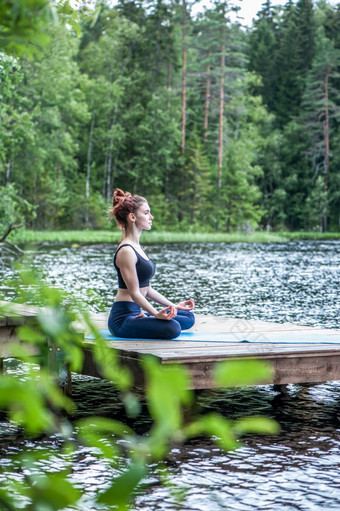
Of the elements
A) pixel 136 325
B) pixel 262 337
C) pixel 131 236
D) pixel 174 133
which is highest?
pixel 174 133

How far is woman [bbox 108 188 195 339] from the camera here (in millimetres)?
6910

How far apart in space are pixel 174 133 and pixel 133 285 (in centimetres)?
5205

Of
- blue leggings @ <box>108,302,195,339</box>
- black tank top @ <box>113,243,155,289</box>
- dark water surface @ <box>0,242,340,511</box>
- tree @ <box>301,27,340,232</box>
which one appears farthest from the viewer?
tree @ <box>301,27,340,232</box>

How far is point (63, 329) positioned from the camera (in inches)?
59.1

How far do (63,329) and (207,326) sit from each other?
665 centimetres

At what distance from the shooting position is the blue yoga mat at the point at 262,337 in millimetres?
6913

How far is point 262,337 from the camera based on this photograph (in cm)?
721

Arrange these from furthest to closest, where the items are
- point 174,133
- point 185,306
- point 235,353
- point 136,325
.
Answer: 1. point 174,133
2. point 185,306
3. point 136,325
4. point 235,353

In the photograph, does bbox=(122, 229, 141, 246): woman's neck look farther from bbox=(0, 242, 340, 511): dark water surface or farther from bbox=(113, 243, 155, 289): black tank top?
bbox=(0, 242, 340, 511): dark water surface

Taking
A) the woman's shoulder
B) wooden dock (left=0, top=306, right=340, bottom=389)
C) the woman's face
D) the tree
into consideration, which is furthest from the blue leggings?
the tree

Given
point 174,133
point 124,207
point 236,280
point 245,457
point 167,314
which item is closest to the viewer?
point 245,457

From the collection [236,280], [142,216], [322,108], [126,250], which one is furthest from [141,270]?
[322,108]

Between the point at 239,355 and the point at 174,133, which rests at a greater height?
the point at 174,133

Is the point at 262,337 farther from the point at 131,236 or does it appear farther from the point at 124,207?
the point at 124,207
